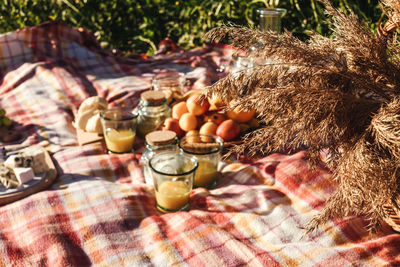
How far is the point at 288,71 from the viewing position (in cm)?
85

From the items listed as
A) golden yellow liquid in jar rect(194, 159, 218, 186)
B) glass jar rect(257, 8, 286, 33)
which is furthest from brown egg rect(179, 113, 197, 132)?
glass jar rect(257, 8, 286, 33)

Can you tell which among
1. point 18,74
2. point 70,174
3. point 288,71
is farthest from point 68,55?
point 288,71

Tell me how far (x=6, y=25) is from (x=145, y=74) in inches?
78.0

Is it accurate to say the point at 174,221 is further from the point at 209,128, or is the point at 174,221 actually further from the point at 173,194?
the point at 209,128

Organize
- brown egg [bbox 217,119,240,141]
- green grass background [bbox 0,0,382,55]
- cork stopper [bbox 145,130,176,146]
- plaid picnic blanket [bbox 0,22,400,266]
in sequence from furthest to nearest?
green grass background [bbox 0,0,382,55], brown egg [bbox 217,119,240,141], cork stopper [bbox 145,130,176,146], plaid picnic blanket [bbox 0,22,400,266]

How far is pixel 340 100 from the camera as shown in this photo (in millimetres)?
800

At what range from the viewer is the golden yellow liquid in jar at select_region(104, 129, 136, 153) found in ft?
5.08

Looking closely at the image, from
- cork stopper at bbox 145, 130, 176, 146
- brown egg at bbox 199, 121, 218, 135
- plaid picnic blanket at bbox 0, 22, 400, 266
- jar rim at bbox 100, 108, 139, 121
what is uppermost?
cork stopper at bbox 145, 130, 176, 146

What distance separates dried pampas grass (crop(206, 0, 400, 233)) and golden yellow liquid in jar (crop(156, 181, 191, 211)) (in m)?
0.38

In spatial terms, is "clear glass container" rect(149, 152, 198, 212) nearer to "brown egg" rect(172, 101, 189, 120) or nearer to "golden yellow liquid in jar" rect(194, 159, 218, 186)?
"golden yellow liquid in jar" rect(194, 159, 218, 186)

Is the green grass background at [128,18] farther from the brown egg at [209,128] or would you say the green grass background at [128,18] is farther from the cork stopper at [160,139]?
the cork stopper at [160,139]

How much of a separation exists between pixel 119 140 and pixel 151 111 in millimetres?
187

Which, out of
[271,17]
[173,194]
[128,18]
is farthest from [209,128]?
[128,18]

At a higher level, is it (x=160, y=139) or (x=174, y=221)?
(x=160, y=139)
